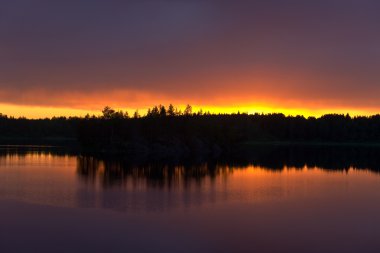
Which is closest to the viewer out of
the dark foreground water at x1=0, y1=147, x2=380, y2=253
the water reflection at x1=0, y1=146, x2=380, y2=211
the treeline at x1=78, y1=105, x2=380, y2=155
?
the dark foreground water at x1=0, y1=147, x2=380, y2=253

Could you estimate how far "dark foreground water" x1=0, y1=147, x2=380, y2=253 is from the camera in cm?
2500

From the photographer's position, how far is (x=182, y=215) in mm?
32062

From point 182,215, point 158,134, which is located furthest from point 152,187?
point 158,134

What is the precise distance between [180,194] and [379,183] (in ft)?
93.7

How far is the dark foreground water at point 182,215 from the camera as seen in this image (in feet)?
82.0

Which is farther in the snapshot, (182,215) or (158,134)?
(158,134)

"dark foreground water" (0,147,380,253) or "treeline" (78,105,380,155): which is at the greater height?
"treeline" (78,105,380,155)

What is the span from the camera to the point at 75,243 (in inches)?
963

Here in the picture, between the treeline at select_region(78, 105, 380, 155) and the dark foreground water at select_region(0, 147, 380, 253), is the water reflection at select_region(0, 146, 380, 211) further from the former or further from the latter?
the treeline at select_region(78, 105, 380, 155)

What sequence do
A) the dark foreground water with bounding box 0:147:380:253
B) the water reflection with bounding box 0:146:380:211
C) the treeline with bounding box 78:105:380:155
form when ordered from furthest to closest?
1. the treeline with bounding box 78:105:380:155
2. the water reflection with bounding box 0:146:380:211
3. the dark foreground water with bounding box 0:147:380:253

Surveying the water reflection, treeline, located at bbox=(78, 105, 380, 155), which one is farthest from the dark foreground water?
treeline, located at bbox=(78, 105, 380, 155)

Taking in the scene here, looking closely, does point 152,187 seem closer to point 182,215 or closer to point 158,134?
point 182,215

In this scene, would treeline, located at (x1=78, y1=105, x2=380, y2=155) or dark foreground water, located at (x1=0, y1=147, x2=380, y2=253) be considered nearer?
dark foreground water, located at (x1=0, y1=147, x2=380, y2=253)

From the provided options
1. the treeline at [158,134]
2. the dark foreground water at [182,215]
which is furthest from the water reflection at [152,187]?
the treeline at [158,134]
